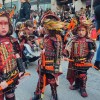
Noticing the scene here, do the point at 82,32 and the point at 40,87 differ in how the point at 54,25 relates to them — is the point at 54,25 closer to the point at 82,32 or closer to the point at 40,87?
the point at 82,32

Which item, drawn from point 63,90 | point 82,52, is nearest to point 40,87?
point 63,90

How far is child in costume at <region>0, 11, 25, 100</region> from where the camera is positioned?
3451 mm

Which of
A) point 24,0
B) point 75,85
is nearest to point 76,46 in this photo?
point 75,85

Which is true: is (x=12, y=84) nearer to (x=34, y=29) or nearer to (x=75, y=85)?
(x=75, y=85)

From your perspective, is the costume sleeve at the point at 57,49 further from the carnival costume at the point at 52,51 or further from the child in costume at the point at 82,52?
the child in costume at the point at 82,52

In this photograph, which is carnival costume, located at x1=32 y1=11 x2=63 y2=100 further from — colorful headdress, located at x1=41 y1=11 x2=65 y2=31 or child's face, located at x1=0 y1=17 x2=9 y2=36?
child's face, located at x1=0 y1=17 x2=9 y2=36

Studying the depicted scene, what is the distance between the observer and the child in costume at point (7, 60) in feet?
11.3

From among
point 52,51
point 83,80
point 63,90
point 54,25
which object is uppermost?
point 54,25

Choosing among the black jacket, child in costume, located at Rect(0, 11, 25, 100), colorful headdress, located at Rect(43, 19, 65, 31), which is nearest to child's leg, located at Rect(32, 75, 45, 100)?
colorful headdress, located at Rect(43, 19, 65, 31)

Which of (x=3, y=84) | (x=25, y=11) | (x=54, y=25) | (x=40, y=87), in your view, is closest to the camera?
(x=3, y=84)

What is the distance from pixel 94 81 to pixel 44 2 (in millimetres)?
31822

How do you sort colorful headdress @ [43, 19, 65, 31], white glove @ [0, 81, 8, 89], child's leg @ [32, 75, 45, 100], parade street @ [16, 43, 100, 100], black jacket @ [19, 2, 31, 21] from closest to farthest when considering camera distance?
white glove @ [0, 81, 8, 89]
colorful headdress @ [43, 19, 65, 31]
child's leg @ [32, 75, 45, 100]
parade street @ [16, 43, 100, 100]
black jacket @ [19, 2, 31, 21]

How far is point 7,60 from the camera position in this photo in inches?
136

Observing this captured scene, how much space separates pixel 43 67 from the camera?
14.4ft
